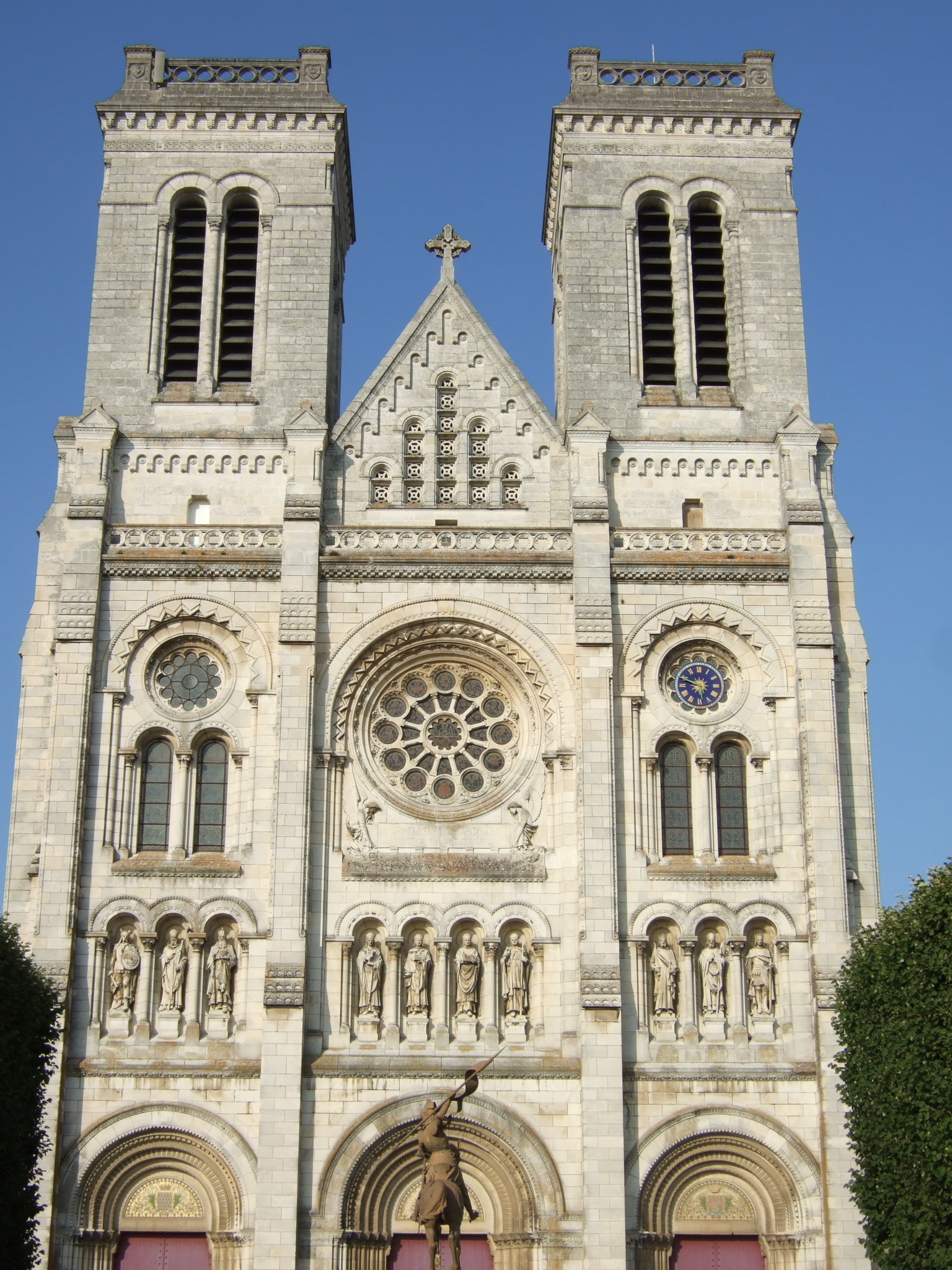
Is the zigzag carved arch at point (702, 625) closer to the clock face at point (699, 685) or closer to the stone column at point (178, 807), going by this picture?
the clock face at point (699, 685)

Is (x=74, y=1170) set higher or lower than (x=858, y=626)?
lower

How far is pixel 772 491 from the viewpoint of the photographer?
110 feet

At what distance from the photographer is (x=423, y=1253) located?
2895cm

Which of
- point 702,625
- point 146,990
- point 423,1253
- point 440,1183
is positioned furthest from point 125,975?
point 702,625

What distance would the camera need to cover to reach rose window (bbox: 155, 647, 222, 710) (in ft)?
104

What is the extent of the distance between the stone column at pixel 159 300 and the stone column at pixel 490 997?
498 inches

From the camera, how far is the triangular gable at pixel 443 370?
111ft

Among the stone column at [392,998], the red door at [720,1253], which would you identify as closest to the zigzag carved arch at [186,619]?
the stone column at [392,998]

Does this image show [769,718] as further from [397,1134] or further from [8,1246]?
[8,1246]

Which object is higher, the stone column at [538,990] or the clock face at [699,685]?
the clock face at [699,685]

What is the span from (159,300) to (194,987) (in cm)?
1357

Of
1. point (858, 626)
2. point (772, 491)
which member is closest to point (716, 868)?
point (858, 626)

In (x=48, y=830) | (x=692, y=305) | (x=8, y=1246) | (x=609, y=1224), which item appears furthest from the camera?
(x=692, y=305)

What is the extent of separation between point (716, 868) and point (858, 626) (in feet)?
17.7
